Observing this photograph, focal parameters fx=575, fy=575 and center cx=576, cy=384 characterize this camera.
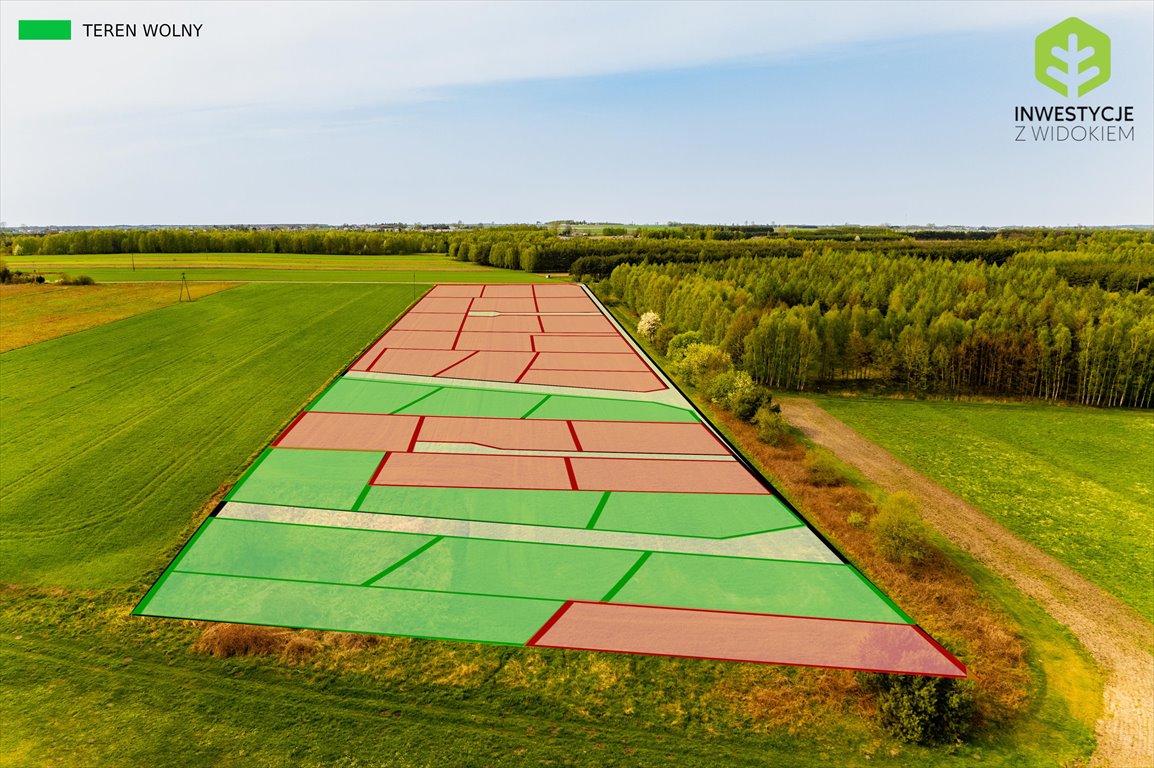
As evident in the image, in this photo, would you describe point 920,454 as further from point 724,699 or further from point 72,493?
point 72,493

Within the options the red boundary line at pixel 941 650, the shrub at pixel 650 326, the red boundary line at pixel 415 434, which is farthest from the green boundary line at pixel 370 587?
the shrub at pixel 650 326

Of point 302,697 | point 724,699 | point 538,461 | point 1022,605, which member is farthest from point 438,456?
point 1022,605

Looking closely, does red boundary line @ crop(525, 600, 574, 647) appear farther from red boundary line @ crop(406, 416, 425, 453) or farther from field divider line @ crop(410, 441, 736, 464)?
red boundary line @ crop(406, 416, 425, 453)

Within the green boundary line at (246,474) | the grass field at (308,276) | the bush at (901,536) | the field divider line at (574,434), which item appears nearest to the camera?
the bush at (901,536)

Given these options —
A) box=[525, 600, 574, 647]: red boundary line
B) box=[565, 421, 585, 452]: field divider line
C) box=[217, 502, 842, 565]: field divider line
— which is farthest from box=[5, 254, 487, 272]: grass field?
box=[525, 600, 574, 647]: red boundary line

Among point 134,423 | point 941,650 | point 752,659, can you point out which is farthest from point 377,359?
point 941,650

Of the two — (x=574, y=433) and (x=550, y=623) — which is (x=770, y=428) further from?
(x=550, y=623)

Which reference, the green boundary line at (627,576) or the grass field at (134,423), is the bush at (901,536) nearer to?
the green boundary line at (627,576)
